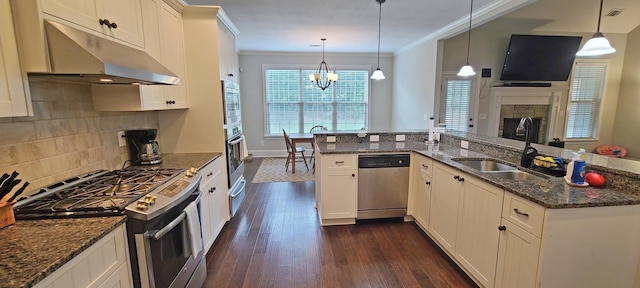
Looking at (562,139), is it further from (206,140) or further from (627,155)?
(206,140)

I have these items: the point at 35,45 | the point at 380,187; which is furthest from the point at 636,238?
the point at 35,45

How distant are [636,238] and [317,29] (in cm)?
432

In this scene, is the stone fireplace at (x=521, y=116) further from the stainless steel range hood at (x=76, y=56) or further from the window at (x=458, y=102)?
the stainless steel range hood at (x=76, y=56)

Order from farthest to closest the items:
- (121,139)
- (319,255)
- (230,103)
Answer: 1. (230,103)
2. (319,255)
3. (121,139)

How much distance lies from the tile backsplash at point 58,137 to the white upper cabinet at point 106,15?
0.47 metres

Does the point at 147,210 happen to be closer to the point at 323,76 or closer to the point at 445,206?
the point at 445,206

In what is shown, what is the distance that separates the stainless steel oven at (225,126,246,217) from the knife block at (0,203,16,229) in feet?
6.05

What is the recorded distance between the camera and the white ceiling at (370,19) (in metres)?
3.43

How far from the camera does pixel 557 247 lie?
1.46 metres

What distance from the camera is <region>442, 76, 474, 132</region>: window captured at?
5301mm

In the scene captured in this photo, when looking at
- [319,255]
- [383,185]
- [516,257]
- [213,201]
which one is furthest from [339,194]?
[516,257]

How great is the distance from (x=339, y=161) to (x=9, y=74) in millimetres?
2409

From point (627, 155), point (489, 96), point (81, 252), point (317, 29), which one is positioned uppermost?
point (317, 29)

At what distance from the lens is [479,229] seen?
6.38ft
